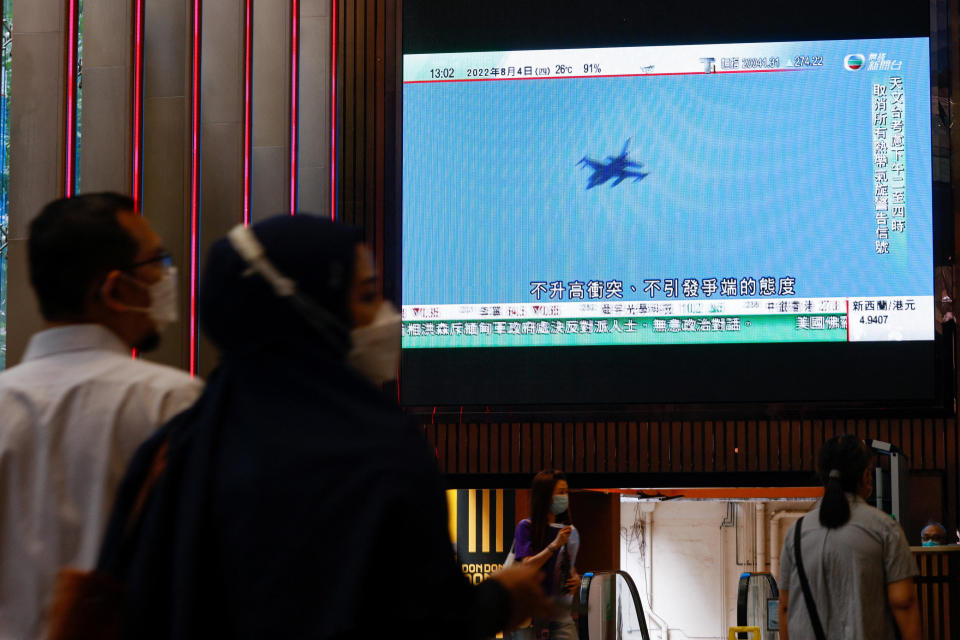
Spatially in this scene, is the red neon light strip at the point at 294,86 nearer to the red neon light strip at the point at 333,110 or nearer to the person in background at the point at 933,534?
the red neon light strip at the point at 333,110

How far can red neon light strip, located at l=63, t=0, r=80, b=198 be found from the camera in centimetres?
555

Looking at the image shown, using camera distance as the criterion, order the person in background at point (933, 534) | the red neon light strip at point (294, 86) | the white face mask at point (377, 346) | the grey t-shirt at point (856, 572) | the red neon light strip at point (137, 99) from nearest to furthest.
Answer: the white face mask at point (377, 346) < the grey t-shirt at point (856, 572) < the red neon light strip at point (137, 99) < the person in background at point (933, 534) < the red neon light strip at point (294, 86)

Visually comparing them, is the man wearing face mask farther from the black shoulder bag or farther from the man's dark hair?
the black shoulder bag

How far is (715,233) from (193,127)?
3.28 meters

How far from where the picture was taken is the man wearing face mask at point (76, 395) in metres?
1.67

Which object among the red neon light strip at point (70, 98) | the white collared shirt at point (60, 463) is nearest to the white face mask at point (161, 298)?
the white collared shirt at point (60, 463)

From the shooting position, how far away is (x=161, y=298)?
184cm

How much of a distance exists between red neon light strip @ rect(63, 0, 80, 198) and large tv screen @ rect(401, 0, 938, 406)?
9.04 feet

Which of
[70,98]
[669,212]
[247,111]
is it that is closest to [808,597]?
[70,98]

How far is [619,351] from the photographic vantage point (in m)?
7.85

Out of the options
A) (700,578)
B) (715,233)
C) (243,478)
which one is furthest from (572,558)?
(700,578)

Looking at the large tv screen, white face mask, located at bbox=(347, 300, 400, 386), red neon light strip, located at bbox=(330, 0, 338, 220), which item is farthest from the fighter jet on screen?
white face mask, located at bbox=(347, 300, 400, 386)

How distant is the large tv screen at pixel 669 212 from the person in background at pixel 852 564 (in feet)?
14.5

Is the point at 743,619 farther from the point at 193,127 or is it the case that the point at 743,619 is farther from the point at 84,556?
the point at 84,556
